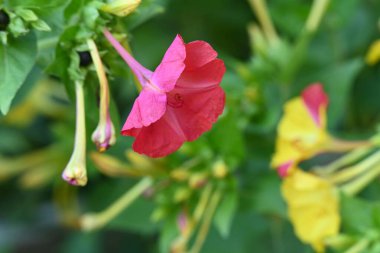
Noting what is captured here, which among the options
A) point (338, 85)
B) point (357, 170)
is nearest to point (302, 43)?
point (338, 85)

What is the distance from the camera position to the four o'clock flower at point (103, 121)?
80 cm

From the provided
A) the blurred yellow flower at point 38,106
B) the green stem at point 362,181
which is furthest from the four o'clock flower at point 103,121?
the blurred yellow flower at point 38,106

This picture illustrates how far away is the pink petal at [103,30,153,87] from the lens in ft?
2.64

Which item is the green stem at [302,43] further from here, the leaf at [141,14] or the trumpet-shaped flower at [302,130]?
the leaf at [141,14]

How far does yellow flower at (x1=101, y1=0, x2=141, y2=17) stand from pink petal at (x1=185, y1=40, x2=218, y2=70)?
9 centimetres

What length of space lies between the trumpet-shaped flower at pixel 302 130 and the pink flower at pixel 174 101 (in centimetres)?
28

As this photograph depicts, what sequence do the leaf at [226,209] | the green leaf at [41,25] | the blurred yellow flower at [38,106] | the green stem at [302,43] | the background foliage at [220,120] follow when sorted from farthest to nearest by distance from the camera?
1. the blurred yellow flower at [38,106]
2. the green stem at [302,43]
3. the leaf at [226,209]
4. the background foliage at [220,120]
5. the green leaf at [41,25]

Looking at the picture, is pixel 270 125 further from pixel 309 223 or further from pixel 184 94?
pixel 184 94

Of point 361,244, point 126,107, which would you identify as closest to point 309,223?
point 361,244

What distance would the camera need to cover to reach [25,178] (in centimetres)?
163

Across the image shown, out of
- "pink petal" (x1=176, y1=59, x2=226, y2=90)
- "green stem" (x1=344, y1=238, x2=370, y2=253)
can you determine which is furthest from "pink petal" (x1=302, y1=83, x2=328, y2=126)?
"pink petal" (x1=176, y1=59, x2=226, y2=90)

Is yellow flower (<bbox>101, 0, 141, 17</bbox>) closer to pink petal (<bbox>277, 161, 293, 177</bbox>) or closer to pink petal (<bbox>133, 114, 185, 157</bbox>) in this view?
pink petal (<bbox>133, 114, 185, 157</bbox>)

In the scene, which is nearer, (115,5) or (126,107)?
(115,5)

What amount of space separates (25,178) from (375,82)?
0.75 metres
